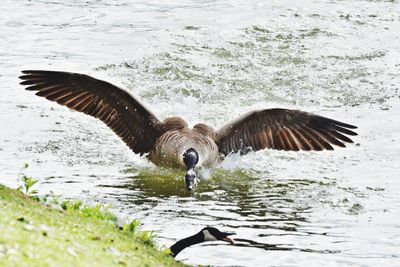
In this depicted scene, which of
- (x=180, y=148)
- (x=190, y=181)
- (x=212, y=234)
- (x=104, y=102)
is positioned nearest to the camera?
(x=212, y=234)

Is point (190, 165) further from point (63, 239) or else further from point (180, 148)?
point (63, 239)

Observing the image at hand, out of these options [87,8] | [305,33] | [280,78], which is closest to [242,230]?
[280,78]

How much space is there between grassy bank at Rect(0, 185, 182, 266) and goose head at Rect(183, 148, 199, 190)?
12.4 feet

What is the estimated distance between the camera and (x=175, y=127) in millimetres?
13531

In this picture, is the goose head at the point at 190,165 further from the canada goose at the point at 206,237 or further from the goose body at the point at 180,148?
the canada goose at the point at 206,237

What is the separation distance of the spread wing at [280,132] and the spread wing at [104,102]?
116 centimetres

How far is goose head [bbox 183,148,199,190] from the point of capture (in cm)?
1127

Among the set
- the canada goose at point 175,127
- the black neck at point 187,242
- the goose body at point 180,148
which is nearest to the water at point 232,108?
the goose body at point 180,148

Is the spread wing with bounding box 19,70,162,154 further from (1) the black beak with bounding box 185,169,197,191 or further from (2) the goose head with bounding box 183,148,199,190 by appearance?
(1) the black beak with bounding box 185,169,197,191

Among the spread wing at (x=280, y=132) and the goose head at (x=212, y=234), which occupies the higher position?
the goose head at (x=212, y=234)

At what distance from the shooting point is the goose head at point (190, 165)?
444 inches

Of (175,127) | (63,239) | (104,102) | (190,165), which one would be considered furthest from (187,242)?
(175,127)

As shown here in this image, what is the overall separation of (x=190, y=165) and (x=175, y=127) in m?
1.79

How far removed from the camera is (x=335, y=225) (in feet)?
33.0
